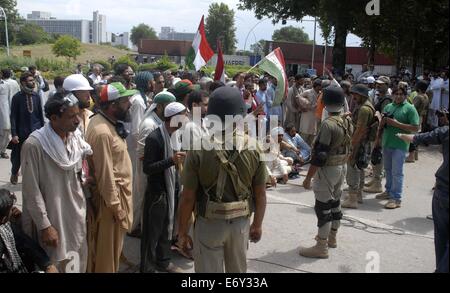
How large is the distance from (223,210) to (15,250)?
4.81 ft

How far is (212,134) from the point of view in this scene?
3.10 m

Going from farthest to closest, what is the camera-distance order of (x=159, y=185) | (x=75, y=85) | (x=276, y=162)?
(x=276, y=162)
(x=75, y=85)
(x=159, y=185)

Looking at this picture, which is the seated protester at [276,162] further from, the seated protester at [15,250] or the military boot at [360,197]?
the seated protester at [15,250]

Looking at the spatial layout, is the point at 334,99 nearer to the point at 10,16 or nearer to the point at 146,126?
the point at 146,126

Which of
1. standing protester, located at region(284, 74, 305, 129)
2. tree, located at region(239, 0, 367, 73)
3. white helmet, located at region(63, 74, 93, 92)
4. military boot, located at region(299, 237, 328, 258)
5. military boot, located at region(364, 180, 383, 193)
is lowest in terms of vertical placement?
military boot, located at region(299, 237, 328, 258)

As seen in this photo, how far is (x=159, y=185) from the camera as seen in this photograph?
4.29m

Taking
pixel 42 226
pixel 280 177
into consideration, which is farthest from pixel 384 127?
pixel 42 226

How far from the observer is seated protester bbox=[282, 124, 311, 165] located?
916cm

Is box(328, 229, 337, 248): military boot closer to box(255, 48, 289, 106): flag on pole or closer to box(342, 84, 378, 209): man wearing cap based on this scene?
box(342, 84, 378, 209): man wearing cap

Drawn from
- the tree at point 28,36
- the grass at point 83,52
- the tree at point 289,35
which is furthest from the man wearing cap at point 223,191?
the tree at point 289,35

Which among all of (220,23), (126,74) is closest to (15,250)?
(126,74)

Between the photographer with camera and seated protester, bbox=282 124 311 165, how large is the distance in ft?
7.33

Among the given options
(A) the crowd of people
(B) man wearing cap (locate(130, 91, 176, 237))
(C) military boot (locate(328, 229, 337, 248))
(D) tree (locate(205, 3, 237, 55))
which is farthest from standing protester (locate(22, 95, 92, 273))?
(D) tree (locate(205, 3, 237, 55))
